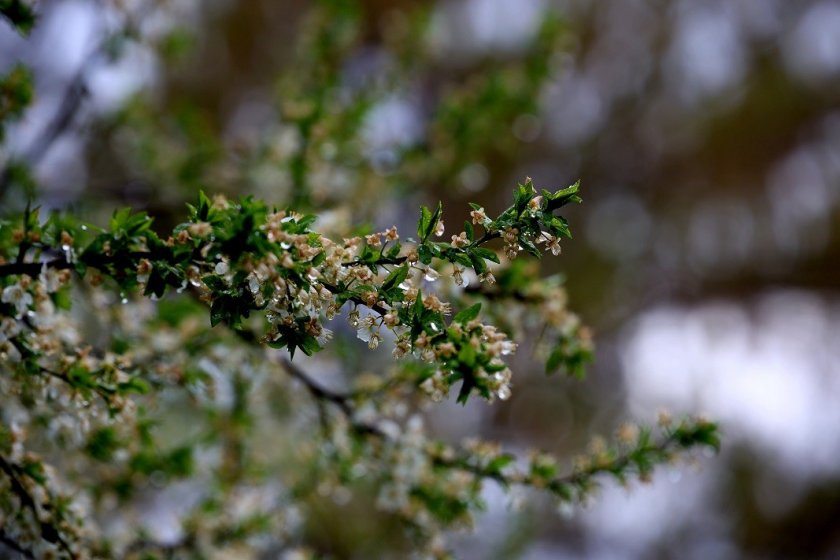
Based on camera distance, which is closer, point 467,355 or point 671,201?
point 467,355

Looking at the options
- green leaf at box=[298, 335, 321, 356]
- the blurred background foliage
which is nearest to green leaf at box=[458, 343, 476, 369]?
Answer: green leaf at box=[298, 335, 321, 356]

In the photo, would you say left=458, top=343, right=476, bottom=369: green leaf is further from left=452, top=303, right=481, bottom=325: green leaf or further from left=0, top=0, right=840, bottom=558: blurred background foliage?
left=0, top=0, right=840, bottom=558: blurred background foliage

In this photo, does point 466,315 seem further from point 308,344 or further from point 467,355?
point 308,344

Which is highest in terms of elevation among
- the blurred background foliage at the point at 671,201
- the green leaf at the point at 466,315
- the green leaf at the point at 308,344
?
the blurred background foliage at the point at 671,201

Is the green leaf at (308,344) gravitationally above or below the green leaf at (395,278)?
below

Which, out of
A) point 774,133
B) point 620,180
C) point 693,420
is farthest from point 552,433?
point 693,420

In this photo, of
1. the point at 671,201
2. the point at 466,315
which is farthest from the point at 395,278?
the point at 671,201

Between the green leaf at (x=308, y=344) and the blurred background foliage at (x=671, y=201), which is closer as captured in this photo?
the green leaf at (x=308, y=344)

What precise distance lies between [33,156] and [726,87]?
4575mm

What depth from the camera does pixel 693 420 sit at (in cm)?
142

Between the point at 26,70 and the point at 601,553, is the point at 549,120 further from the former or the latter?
the point at 26,70

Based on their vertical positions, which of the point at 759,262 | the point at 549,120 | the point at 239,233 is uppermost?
the point at 549,120

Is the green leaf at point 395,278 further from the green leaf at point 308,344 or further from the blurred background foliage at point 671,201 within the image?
the blurred background foliage at point 671,201

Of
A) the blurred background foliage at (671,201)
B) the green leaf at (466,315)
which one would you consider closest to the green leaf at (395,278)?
the green leaf at (466,315)
